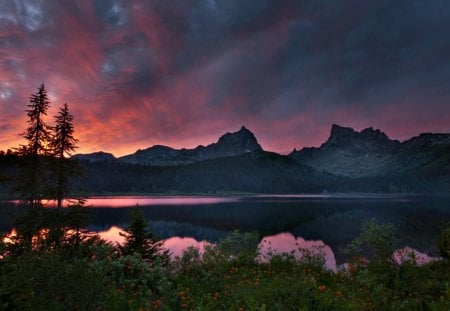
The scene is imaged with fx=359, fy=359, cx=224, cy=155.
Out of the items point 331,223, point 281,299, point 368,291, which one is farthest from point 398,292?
point 331,223

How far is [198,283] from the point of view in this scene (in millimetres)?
14633

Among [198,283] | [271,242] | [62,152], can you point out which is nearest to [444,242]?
[198,283]

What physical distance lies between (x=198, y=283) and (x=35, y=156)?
22.6 m

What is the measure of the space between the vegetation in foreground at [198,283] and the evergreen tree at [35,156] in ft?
27.8

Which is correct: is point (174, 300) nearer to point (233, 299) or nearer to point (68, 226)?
point (233, 299)

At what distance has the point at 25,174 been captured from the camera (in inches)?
1192

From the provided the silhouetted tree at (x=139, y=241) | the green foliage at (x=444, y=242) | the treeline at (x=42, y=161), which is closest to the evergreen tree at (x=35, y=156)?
the treeline at (x=42, y=161)

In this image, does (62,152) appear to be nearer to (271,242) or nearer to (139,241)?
(139,241)

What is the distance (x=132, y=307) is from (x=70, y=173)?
22.0 m

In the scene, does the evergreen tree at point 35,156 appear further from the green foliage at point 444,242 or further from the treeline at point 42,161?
the green foliage at point 444,242

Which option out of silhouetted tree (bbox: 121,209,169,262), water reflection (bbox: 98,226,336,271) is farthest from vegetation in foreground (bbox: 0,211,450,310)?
water reflection (bbox: 98,226,336,271)

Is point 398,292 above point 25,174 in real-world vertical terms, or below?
below

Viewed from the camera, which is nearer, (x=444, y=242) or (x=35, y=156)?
(x=444, y=242)

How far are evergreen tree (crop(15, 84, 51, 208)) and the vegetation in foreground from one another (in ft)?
27.8
